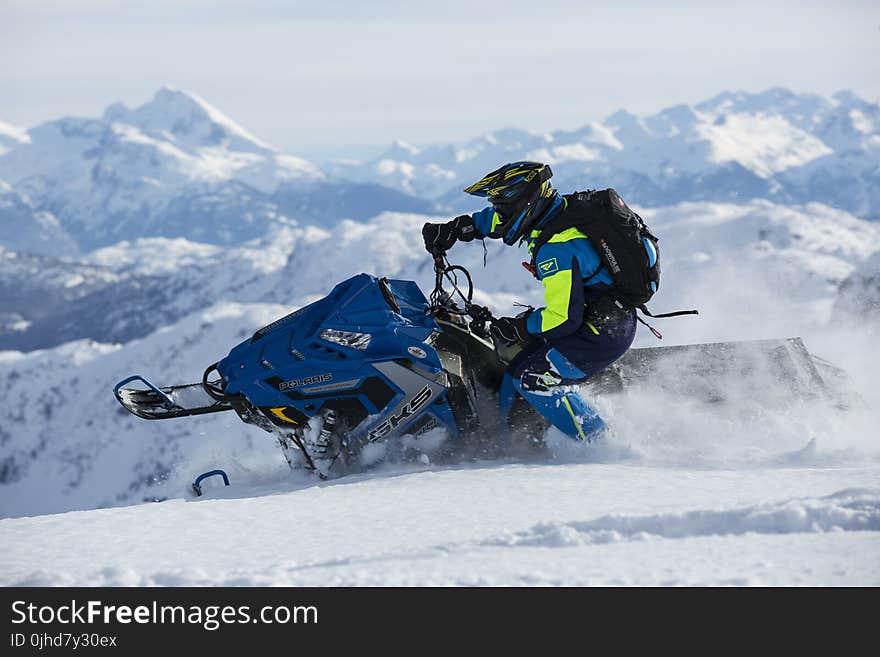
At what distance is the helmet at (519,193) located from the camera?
6637mm

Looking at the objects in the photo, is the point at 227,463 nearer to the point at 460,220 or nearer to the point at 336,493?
the point at 336,493

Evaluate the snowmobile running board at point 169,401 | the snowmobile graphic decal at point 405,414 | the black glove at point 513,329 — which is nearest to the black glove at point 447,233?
the black glove at point 513,329

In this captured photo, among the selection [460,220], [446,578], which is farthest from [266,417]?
[446,578]

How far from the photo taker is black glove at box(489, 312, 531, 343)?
6.81 m

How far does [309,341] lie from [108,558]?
2654 millimetres

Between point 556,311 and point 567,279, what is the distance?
0.26 m

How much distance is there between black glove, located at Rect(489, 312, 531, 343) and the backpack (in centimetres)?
64

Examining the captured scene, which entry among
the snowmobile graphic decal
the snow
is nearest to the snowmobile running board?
the snow

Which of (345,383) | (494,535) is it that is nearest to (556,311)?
(345,383)

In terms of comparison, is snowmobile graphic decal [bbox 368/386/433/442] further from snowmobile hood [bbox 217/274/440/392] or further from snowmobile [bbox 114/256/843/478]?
snowmobile hood [bbox 217/274/440/392]

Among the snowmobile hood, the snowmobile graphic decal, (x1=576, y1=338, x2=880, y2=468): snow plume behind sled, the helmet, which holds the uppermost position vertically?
the helmet

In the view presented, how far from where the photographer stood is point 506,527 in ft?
16.3
